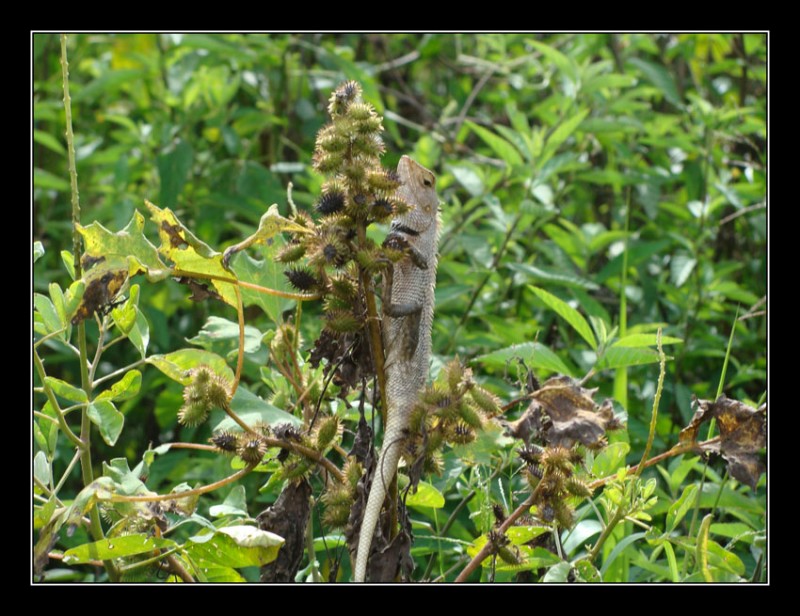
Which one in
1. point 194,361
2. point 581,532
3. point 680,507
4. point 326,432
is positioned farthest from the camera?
point 581,532

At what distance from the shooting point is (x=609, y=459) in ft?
6.23

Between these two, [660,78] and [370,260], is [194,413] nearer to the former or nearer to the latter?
[370,260]

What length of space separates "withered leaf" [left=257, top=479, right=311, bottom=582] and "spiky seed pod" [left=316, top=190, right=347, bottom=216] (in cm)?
47

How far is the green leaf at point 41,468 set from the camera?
1664mm

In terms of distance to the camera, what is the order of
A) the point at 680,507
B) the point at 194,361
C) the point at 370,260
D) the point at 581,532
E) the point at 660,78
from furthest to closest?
the point at 660,78 → the point at 581,532 → the point at 680,507 → the point at 194,361 → the point at 370,260

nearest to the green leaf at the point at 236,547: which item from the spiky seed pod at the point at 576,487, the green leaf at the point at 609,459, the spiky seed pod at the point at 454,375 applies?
the spiky seed pod at the point at 454,375

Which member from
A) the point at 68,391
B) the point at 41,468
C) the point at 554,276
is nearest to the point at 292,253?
the point at 68,391

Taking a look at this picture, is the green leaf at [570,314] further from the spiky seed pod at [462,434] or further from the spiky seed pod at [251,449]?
the spiky seed pod at [251,449]

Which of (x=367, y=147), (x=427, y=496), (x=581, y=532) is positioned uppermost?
(x=367, y=147)

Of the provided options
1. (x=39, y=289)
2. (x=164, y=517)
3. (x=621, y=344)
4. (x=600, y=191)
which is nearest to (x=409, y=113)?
(x=600, y=191)

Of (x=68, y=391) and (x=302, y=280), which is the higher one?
(x=302, y=280)

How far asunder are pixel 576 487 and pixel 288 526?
0.48m

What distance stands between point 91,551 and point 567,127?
7.90 ft

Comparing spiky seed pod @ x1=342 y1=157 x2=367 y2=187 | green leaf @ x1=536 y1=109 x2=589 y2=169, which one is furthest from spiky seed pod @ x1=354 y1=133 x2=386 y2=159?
green leaf @ x1=536 y1=109 x2=589 y2=169
